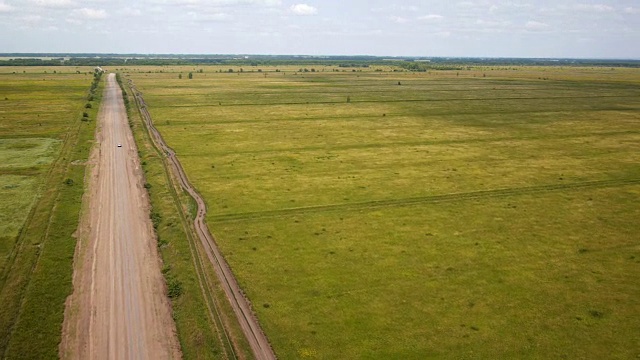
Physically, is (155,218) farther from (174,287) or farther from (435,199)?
(435,199)

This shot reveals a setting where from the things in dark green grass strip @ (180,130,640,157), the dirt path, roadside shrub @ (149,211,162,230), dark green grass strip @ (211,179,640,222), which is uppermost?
dark green grass strip @ (180,130,640,157)

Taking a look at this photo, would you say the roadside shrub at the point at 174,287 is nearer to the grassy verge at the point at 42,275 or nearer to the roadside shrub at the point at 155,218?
the grassy verge at the point at 42,275

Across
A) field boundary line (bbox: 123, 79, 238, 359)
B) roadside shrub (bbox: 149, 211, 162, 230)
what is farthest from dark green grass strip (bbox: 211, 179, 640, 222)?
roadside shrub (bbox: 149, 211, 162, 230)

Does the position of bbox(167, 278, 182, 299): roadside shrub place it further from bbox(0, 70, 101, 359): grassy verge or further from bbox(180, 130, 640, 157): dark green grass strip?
bbox(180, 130, 640, 157): dark green grass strip

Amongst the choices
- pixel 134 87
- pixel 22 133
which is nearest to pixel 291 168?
pixel 22 133

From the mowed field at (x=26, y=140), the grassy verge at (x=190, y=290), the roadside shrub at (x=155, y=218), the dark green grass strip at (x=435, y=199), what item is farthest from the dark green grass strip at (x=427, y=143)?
the dark green grass strip at (x=435, y=199)

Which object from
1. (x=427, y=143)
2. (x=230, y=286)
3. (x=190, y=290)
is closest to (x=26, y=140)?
(x=190, y=290)
